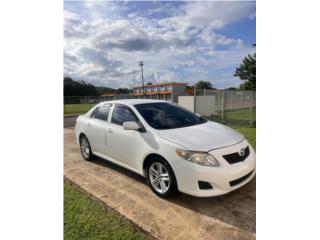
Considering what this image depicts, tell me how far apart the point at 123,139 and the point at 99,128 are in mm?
841

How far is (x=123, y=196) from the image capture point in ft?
11.4

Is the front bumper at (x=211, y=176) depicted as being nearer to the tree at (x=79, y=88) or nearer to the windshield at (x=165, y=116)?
the windshield at (x=165, y=116)

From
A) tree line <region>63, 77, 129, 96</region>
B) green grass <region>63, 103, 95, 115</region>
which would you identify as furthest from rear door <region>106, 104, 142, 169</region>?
tree line <region>63, 77, 129, 96</region>

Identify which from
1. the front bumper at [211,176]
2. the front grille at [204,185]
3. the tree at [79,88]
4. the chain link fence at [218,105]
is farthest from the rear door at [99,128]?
the tree at [79,88]

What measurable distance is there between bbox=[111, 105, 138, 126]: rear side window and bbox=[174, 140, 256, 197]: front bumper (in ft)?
4.17

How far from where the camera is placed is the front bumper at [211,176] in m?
2.93

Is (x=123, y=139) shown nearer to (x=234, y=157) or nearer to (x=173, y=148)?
(x=173, y=148)

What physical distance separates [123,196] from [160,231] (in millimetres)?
1007

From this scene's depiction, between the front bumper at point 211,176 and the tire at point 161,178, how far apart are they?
0.12m

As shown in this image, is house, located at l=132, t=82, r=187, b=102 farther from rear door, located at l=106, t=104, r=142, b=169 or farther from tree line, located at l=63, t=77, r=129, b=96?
rear door, located at l=106, t=104, r=142, b=169

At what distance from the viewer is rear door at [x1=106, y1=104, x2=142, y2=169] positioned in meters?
3.75
